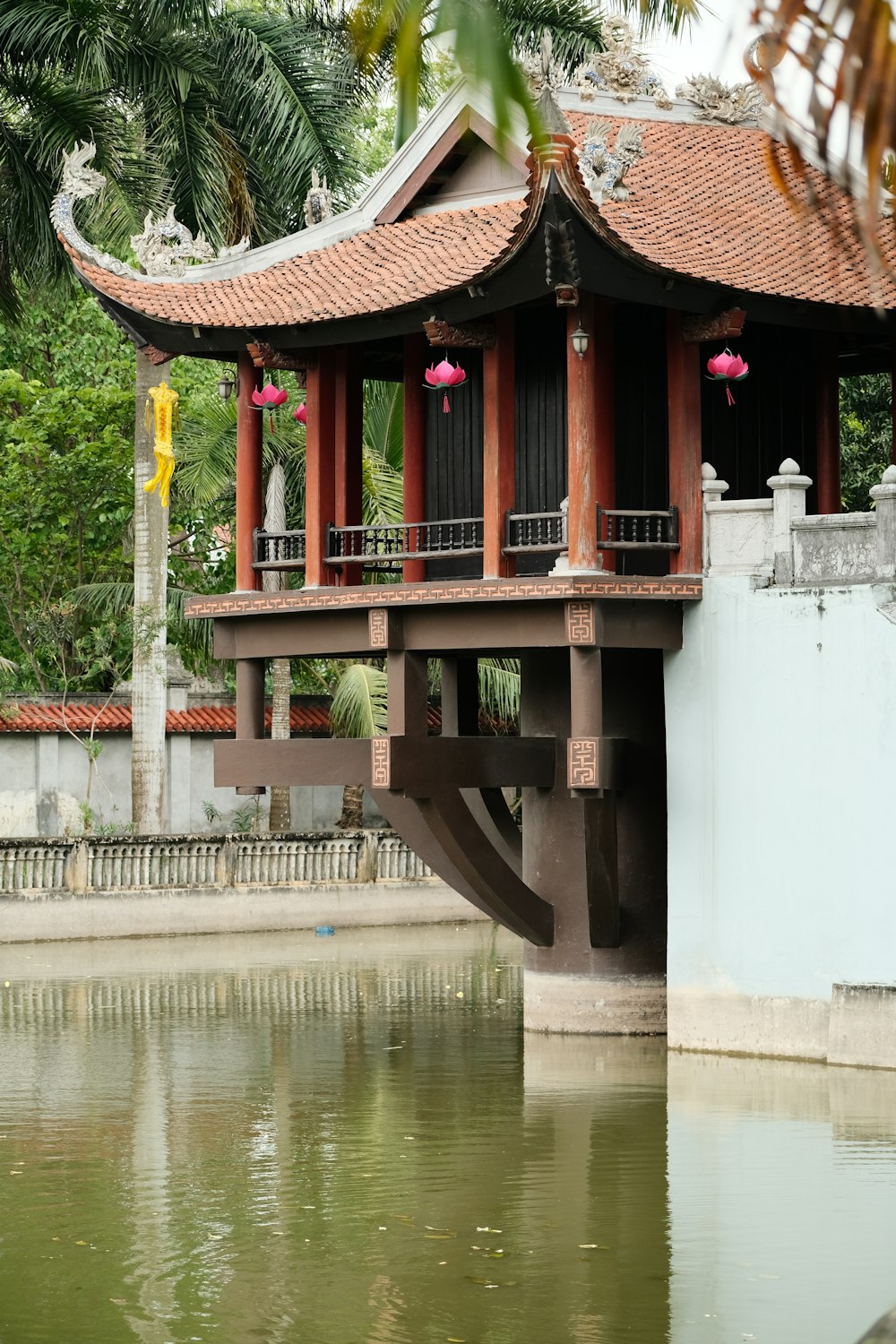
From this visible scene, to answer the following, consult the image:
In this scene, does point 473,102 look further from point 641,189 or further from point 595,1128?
point 595,1128

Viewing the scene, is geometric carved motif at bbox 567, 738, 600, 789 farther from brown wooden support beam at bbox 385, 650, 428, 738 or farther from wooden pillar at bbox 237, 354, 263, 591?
wooden pillar at bbox 237, 354, 263, 591

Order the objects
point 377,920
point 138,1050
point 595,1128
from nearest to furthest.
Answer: point 595,1128 → point 138,1050 → point 377,920

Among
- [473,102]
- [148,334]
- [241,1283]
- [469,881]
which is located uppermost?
[473,102]

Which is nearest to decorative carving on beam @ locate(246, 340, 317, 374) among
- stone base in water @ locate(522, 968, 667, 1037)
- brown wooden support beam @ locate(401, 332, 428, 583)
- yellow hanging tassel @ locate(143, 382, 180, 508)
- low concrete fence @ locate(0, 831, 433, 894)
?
brown wooden support beam @ locate(401, 332, 428, 583)

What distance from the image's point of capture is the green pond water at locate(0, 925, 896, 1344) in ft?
28.9

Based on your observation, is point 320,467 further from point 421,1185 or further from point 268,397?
point 421,1185

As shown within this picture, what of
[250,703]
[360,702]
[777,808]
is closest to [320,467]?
[250,703]

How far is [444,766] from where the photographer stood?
15.0 m

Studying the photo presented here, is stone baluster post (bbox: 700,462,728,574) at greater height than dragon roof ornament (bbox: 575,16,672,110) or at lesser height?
lesser

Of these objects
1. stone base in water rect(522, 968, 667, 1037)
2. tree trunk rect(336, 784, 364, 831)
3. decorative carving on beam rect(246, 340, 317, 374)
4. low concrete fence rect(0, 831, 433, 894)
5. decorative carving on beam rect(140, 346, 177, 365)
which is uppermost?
decorative carving on beam rect(140, 346, 177, 365)

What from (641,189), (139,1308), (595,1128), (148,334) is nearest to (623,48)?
(641,189)

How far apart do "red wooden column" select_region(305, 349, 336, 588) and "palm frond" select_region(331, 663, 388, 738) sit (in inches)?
463

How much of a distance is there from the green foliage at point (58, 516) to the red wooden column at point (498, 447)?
1549 centimetres

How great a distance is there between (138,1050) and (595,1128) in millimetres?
4800
